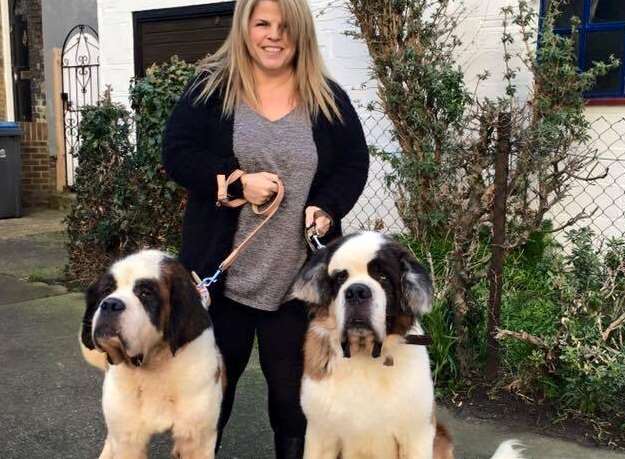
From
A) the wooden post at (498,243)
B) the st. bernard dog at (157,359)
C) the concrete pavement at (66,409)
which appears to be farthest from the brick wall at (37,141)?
the st. bernard dog at (157,359)

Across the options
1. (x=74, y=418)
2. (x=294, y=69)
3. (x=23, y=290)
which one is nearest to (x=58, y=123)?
(x=23, y=290)

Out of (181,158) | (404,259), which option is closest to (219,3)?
(181,158)

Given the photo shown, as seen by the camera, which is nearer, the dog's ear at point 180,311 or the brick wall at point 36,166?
the dog's ear at point 180,311

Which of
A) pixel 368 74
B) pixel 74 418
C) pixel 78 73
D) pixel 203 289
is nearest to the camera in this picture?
pixel 203 289

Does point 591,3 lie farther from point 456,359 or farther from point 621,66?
point 456,359

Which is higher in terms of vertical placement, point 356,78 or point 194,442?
point 356,78

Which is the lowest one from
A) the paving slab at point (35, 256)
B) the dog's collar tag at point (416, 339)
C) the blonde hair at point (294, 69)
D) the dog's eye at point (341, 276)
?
the paving slab at point (35, 256)

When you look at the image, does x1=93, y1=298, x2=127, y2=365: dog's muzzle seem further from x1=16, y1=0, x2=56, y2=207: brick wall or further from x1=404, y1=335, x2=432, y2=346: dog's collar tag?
x1=16, y1=0, x2=56, y2=207: brick wall

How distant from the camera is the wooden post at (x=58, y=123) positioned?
12523 millimetres

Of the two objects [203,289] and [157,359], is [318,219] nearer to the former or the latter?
[203,289]

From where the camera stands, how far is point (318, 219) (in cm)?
344

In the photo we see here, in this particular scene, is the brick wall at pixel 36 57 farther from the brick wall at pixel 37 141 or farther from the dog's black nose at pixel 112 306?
the dog's black nose at pixel 112 306

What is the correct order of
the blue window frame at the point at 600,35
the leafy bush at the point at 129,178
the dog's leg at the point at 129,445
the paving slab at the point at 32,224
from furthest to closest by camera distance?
the paving slab at the point at 32,224
the leafy bush at the point at 129,178
the blue window frame at the point at 600,35
the dog's leg at the point at 129,445

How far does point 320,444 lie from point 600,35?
5.07m
